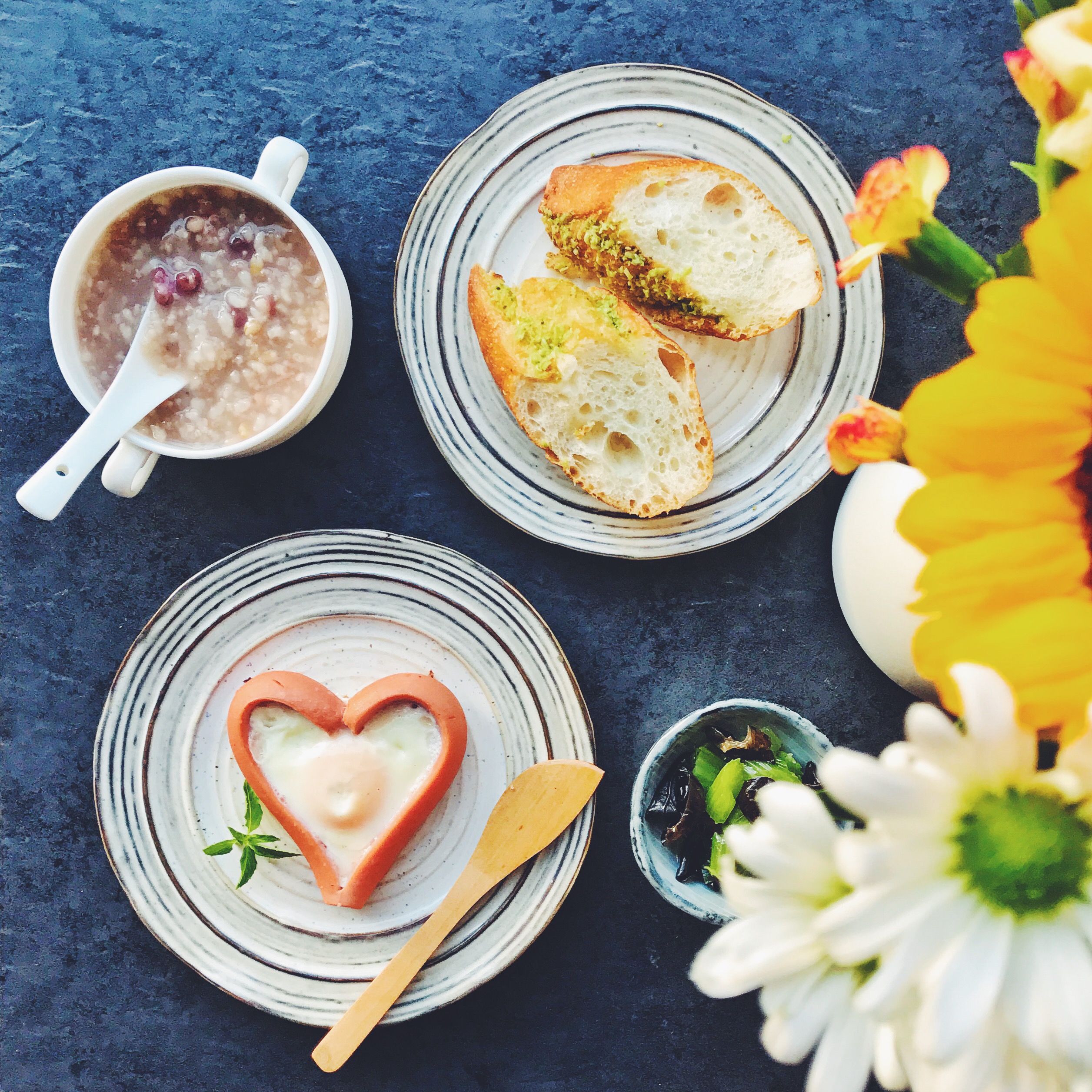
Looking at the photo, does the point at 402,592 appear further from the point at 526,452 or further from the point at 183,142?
the point at 183,142

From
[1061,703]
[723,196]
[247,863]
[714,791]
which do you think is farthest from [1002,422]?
[247,863]

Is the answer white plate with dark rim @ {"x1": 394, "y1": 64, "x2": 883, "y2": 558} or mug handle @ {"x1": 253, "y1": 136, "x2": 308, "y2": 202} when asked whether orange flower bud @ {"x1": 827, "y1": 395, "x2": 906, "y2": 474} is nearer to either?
white plate with dark rim @ {"x1": 394, "y1": 64, "x2": 883, "y2": 558}

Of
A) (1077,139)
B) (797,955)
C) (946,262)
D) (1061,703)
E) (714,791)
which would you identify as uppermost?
(1077,139)

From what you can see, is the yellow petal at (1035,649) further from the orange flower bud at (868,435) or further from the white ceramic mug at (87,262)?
the white ceramic mug at (87,262)

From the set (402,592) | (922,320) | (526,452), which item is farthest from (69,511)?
(922,320)

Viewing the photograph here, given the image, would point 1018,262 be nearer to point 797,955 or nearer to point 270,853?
point 797,955

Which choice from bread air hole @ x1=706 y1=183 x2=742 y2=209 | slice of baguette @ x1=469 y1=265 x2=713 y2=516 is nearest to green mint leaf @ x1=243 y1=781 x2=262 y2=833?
slice of baguette @ x1=469 y1=265 x2=713 y2=516

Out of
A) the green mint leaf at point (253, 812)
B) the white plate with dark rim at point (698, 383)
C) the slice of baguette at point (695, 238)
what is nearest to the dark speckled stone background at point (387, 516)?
the white plate with dark rim at point (698, 383)
